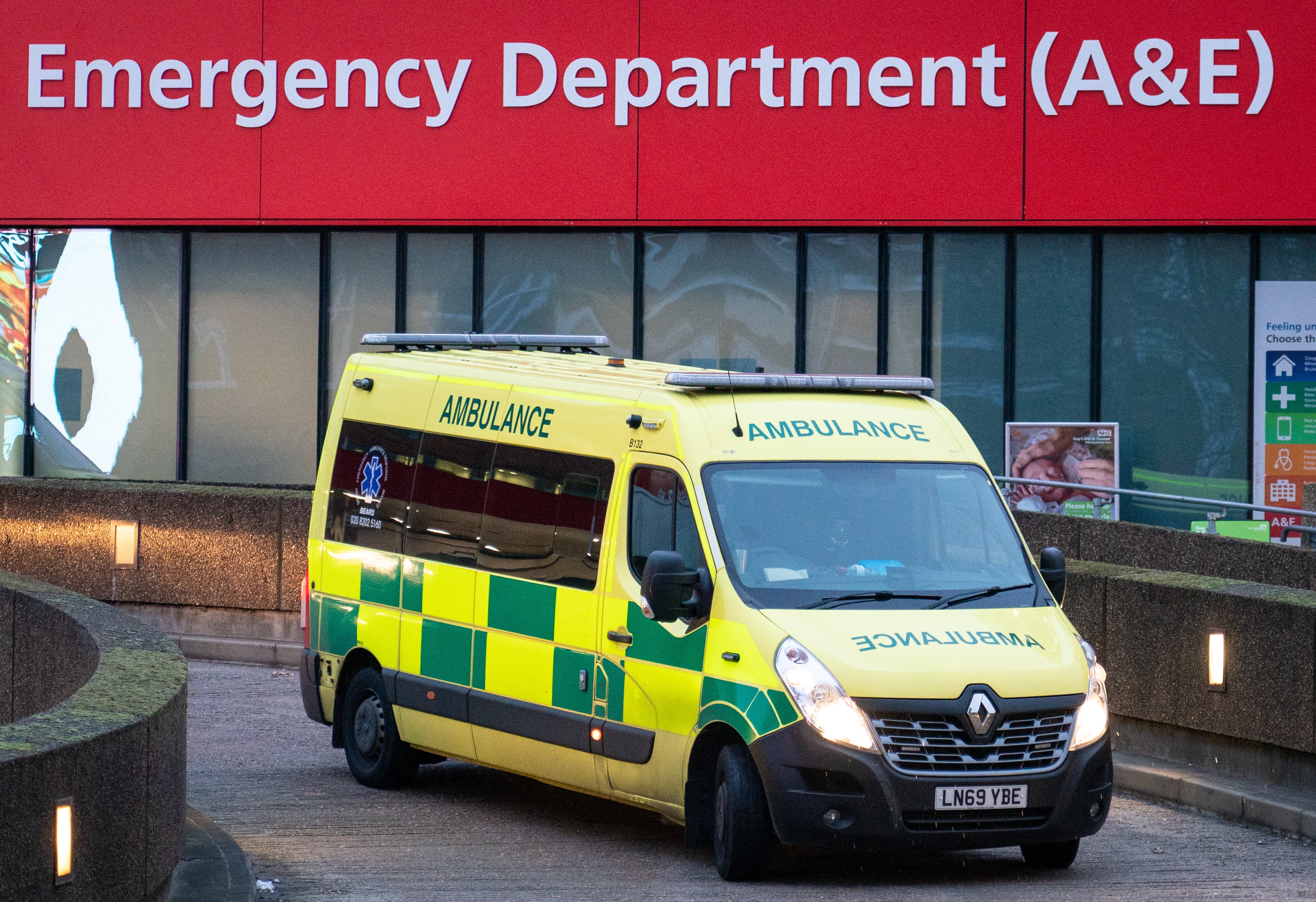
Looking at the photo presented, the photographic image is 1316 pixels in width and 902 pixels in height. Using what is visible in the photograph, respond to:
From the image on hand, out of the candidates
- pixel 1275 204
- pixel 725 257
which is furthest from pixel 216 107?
pixel 1275 204

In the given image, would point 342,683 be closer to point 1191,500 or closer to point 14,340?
point 1191,500

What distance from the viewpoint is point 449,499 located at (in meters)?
11.1

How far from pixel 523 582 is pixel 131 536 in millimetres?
7859

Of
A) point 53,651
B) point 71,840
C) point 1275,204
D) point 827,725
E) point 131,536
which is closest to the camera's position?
point 71,840

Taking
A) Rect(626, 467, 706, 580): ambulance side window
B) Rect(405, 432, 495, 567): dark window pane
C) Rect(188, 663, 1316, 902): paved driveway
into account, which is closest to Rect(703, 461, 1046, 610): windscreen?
Rect(626, 467, 706, 580): ambulance side window

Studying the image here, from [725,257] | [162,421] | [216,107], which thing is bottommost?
[162,421]

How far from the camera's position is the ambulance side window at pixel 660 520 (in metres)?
9.31

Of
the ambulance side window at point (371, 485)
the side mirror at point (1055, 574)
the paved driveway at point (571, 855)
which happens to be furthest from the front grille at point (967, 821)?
the ambulance side window at point (371, 485)

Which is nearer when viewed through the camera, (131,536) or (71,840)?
(71,840)

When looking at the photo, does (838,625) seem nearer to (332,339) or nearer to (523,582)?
(523,582)

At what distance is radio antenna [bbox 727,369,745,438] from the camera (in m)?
9.53

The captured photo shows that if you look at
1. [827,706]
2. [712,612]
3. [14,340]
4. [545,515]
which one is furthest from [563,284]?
[827,706]

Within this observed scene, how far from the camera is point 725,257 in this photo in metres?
22.2

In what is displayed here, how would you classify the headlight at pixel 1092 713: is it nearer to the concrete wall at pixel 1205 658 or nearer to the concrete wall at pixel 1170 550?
the concrete wall at pixel 1205 658
